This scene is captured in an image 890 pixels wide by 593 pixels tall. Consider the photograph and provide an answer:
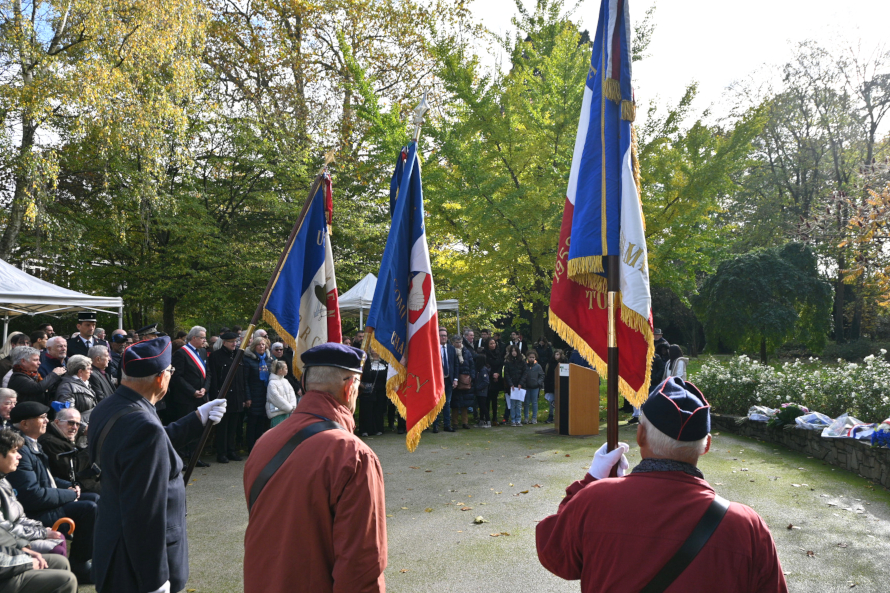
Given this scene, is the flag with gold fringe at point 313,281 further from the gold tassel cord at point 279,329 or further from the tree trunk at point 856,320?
the tree trunk at point 856,320

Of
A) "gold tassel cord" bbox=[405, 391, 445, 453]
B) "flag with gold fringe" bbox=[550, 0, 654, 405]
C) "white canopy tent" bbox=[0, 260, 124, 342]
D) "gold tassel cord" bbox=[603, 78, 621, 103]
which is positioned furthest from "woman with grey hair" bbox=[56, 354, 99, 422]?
"gold tassel cord" bbox=[603, 78, 621, 103]

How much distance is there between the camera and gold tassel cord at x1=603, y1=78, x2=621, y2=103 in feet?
12.0

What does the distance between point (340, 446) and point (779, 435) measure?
1074cm

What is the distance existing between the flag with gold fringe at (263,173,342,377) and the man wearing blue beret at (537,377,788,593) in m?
3.32

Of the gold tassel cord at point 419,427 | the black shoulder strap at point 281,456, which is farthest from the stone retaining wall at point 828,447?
the black shoulder strap at point 281,456

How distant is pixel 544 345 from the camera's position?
15828mm

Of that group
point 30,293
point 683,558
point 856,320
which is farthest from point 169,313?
point 856,320

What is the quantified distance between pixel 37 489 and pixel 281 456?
11.8ft

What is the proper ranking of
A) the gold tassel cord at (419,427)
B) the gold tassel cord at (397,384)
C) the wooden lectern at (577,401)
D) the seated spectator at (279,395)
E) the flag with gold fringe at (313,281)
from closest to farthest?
the gold tassel cord at (419,427)
the gold tassel cord at (397,384)
the flag with gold fringe at (313,281)
the seated spectator at (279,395)
the wooden lectern at (577,401)

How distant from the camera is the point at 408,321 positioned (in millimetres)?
4934

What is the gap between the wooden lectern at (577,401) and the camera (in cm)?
1220

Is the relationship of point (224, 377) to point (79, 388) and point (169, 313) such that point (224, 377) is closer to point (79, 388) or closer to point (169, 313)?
point (79, 388)

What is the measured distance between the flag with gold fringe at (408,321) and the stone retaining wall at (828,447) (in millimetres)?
6821

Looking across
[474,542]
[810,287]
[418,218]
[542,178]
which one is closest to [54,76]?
[542,178]
